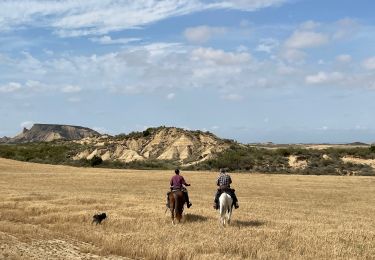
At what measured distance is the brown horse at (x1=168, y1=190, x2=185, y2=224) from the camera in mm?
23406

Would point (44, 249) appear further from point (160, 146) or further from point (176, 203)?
point (160, 146)

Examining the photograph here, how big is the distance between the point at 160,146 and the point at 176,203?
78.2 meters

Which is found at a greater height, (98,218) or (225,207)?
(225,207)

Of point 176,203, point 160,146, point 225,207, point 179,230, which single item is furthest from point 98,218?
point 160,146

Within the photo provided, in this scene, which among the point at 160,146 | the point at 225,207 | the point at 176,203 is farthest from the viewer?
the point at 160,146

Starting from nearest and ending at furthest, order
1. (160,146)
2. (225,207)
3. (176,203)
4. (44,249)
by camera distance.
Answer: (44,249), (225,207), (176,203), (160,146)

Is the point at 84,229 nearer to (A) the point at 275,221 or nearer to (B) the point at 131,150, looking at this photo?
(A) the point at 275,221

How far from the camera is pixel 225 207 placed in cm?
2233

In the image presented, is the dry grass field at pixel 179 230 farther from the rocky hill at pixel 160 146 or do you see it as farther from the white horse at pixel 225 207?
the rocky hill at pixel 160 146

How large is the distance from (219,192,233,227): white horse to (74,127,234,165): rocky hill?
65241 millimetres

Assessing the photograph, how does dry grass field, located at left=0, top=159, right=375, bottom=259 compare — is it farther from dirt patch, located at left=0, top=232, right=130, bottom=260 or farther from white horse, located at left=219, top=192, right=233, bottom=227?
white horse, located at left=219, top=192, right=233, bottom=227

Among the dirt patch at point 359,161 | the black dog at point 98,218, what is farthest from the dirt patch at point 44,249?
the dirt patch at point 359,161

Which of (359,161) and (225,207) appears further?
(359,161)

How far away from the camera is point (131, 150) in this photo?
98125 millimetres
